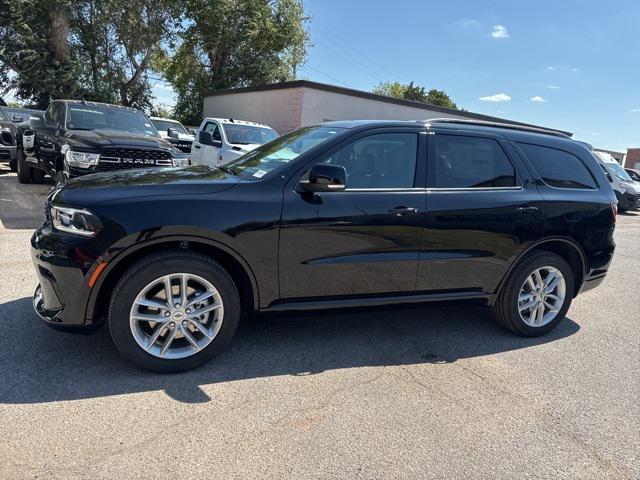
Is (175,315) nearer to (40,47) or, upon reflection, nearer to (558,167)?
(558,167)

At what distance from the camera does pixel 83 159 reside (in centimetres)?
694

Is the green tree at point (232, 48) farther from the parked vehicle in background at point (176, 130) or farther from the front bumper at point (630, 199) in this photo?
the front bumper at point (630, 199)

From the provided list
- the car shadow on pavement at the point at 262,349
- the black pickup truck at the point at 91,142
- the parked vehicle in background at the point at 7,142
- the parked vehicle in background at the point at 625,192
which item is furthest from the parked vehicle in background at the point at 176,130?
the parked vehicle in background at the point at 625,192

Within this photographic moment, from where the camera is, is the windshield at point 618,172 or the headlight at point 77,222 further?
the windshield at point 618,172

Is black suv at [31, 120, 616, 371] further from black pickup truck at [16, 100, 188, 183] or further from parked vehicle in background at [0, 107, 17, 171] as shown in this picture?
parked vehicle in background at [0, 107, 17, 171]

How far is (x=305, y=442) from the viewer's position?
8.60ft

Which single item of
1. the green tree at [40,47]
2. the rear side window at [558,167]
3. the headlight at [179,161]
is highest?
the green tree at [40,47]

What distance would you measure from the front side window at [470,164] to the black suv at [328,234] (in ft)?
0.04

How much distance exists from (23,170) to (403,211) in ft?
33.7

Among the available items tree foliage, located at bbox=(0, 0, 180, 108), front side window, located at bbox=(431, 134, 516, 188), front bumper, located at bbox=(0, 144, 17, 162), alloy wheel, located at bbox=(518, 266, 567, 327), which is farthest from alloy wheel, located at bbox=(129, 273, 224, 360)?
tree foliage, located at bbox=(0, 0, 180, 108)

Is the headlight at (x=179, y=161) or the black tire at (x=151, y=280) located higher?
the headlight at (x=179, y=161)

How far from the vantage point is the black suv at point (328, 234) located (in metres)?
3.01

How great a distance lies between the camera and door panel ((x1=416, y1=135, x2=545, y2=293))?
3.77m

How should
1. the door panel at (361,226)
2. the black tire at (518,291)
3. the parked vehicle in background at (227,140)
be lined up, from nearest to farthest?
the door panel at (361,226) → the black tire at (518,291) → the parked vehicle in background at (227,140)
